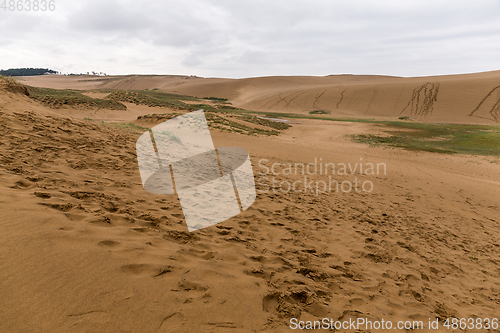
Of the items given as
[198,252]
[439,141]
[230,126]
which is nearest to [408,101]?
Result: [439,141]

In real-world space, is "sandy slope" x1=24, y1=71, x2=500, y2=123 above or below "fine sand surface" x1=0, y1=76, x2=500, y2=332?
above

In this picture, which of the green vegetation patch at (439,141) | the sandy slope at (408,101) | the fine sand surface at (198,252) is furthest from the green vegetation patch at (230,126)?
the sandy slope at (408,101)

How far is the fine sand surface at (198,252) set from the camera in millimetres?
2057

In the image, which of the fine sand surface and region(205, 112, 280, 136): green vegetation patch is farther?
region(205, 112, 280, 136): green vegetation patch

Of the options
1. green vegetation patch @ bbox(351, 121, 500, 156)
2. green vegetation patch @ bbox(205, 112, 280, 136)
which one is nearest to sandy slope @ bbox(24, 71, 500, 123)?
green vegetation patch @ bbox(351, 121, 500, 156)

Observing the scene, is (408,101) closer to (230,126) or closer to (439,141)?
(439,141)

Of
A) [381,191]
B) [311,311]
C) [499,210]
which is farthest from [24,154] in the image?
[499,210]

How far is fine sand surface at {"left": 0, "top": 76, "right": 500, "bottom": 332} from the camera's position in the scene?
2.06 metres

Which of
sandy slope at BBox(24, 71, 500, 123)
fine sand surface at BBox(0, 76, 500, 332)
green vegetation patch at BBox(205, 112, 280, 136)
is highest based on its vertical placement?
sandy slope at BBox(24, 71, 500, 123)

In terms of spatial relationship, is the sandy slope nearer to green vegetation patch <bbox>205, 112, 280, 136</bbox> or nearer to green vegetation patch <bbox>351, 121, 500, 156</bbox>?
green vegetation patch <bbox>351, 121, 500, 156</bbox>

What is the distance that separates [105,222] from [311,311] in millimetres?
2605

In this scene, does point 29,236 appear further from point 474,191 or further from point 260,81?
point 260,81

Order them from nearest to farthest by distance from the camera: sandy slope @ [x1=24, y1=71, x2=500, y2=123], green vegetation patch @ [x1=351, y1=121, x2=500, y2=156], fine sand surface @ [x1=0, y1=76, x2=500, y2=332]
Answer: fine sand surface @ [x1=0, y1=76, x2=500, y2=332] < green vegetation patch @ [x1=351, y1=121, x2=500, y2=156] < sandy slope @ [x1=24, y1=71, x2=500, y2=123]

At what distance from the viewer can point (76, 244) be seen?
2.51 meters
